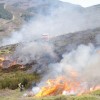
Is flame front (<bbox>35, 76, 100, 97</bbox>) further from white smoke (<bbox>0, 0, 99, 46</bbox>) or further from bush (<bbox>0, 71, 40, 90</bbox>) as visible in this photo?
white smoke (<bbox>0, 0, 99, 46</bbox>)

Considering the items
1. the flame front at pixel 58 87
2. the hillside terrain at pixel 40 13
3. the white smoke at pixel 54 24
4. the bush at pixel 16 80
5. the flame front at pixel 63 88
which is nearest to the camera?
the flame front at pixel 63 88

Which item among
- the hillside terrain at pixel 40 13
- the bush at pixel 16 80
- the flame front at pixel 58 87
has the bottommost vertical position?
the bush at pixel 16 80

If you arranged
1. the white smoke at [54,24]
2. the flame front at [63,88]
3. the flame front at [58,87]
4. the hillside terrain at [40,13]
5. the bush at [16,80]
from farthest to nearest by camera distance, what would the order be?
the hillside terrain at [40,13] < the white smoke at [54,24] < the bush at [16,80] < the flame front at [58,87] < the flame front at [63,88]

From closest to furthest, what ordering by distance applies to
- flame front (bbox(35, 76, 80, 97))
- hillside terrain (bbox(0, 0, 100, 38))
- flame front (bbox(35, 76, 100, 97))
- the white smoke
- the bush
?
flame front (bbox(35, 76, 100, 97)) < flame front (bbox(35, 76, 80, 97)) < the bush < the white smoke < hillside terrain (bbox(0, 0, 100, 38))

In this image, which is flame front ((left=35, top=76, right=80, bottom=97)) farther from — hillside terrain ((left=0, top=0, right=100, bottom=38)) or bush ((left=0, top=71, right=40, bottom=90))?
hillside terrain ((left=0, top=0, right=100, bottom=38))

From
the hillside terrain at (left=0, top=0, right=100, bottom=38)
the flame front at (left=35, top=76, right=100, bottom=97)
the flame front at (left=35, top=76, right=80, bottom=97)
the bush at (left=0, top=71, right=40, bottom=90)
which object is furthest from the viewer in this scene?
the hillside terrain at (left=0, top=0, right=100, bottom=38)

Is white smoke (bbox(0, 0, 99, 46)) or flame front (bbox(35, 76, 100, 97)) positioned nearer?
flame front (bbox(35, 76, 100, 97))

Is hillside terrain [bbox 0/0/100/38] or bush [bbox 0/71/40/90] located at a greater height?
hillside terrain [bbox 0/0/100/38]

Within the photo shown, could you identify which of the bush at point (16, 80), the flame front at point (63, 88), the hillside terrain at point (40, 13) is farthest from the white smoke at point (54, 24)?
the flame front at point (63, 88)

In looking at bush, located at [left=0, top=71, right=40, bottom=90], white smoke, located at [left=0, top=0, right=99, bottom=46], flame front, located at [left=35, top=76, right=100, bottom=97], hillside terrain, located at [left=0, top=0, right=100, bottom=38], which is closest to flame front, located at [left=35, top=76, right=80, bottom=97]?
flame front, located at [left=35, top=76, right=100, bottom=97]

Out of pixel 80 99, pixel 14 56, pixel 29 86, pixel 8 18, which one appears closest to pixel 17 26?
pixel 8 18

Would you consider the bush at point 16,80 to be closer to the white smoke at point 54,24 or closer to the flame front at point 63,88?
the flame front at point 63,88

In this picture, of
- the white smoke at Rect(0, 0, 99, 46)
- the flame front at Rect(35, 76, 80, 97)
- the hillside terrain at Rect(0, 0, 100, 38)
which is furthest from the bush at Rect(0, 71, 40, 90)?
the hillside terrain at Rect(0, 0, 100, 38)

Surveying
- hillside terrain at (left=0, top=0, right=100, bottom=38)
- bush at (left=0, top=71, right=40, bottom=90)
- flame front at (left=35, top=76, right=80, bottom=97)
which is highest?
hillside terrain at (left=0, top=0, right=100, bottom=38)
